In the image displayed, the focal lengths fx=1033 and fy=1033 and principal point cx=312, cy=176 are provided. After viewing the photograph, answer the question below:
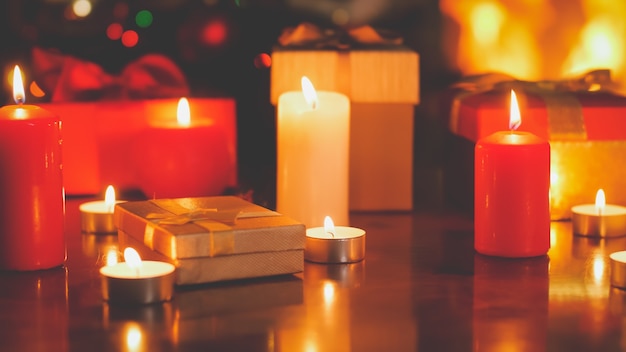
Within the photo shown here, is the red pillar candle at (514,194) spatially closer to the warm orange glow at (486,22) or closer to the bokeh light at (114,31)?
the warm orange glow at (486,22)

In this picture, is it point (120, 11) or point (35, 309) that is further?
point (120, 11)

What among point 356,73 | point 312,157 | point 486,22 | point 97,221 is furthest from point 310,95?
point 486,22

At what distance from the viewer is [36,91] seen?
4.84 ft

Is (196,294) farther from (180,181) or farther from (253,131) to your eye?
(253,131)

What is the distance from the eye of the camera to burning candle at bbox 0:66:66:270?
40.2 inches

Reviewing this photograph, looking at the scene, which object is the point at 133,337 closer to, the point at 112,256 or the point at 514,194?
the point at 112,256

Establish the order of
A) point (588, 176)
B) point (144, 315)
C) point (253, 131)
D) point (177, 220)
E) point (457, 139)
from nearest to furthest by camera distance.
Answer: point (144, 315)
point (177, 220)
point (588, 176)
point (457, 139)
point (253, 131)

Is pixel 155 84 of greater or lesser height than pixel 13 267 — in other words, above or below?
above

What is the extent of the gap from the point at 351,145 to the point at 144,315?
57 centimetres

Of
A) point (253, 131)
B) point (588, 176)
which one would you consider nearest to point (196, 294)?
point (588, 176)

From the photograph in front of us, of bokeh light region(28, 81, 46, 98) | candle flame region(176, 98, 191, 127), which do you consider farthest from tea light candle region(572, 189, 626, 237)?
bokeh light region(28, 81, 46, 98)

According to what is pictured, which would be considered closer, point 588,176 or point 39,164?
point 39,164

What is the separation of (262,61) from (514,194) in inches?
26.4

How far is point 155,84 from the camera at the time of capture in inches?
58.6
